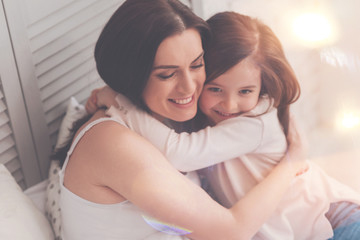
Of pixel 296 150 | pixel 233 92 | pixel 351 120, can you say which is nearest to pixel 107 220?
pixel 233 92

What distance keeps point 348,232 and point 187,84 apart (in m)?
0.50

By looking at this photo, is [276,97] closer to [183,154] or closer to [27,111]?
[183,154]

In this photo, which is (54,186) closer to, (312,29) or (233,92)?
(233,92)

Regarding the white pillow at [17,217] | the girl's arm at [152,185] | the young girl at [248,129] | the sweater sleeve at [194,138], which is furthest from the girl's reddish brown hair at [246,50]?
the white pillow at [17,217]

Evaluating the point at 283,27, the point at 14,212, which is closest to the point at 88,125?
the point at 14,212

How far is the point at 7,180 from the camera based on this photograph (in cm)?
82

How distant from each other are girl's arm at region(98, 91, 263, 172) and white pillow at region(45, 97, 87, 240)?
0.72 feet

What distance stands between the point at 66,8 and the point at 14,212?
1.59 feet

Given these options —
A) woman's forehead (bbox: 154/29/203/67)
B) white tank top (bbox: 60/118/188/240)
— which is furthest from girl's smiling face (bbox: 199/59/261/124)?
white tank top (bbox: 60/118/188/240)

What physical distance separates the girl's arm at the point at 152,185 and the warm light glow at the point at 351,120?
62 cm

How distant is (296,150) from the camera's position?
0.88 meters

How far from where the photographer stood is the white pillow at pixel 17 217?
0.71 meters

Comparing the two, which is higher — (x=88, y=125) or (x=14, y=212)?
(x=88, y=125)

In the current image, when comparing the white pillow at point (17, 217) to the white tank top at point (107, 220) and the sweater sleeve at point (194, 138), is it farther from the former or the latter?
the sweater sleeve at point (194, 138)
